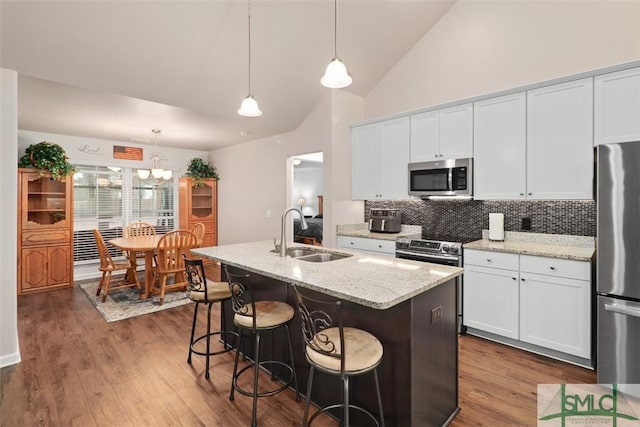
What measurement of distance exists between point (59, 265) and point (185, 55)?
400 cm

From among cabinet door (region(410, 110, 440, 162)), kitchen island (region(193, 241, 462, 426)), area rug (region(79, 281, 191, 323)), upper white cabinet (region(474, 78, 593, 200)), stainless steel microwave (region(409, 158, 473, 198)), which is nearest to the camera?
kitchen island (region(193, 241, 462, 426))

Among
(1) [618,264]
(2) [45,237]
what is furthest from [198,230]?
(1) [618,264]

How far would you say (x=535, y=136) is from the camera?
3037mm

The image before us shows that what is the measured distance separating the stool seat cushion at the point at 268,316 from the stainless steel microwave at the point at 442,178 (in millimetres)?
2293

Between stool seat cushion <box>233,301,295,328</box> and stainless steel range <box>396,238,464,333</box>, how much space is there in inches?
70.2

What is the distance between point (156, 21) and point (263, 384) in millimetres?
3173

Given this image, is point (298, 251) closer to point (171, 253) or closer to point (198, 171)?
point (171, 253)

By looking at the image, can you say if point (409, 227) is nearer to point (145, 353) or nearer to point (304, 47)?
point (304, 47)

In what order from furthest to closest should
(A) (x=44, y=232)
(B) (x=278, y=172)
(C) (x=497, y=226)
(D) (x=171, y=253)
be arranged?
(B) (x=278, y=172) < (A) (x=44, y=232) < (D) (x=171, y=253) < (C) (x=497, y=226)

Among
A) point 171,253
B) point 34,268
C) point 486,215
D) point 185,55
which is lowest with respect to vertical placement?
point 34,268

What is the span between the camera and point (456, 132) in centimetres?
358

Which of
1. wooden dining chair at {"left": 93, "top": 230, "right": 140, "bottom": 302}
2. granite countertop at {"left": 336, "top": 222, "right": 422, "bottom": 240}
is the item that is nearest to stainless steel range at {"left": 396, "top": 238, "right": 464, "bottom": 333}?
granite countertop at {"left": 336, "top": 222, "right": 422, "bottom": 240}

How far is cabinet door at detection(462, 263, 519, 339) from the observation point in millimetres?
2936

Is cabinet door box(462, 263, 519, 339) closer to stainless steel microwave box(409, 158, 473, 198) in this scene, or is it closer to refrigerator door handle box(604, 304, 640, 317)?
refrigerator door handle box(604, 304, 640, 317)
